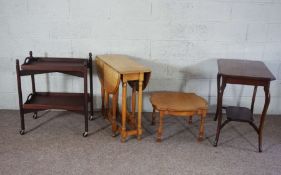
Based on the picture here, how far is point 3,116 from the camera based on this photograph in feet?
10.7

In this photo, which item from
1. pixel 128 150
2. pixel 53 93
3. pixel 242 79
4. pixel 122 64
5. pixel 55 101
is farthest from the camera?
pixel 53 93

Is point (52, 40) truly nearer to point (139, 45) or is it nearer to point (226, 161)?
point (139, 45)

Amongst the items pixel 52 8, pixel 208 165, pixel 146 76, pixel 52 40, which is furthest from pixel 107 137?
pixel 52 8

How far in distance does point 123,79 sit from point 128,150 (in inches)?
25.6

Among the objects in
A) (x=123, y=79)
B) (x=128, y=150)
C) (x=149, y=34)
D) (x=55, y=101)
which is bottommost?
(x=128, y=150)

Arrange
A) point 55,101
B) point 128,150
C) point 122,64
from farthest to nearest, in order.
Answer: point 55,101 < point 122,64 < point 128,150

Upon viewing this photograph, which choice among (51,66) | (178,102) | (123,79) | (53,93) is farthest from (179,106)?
(53,93)

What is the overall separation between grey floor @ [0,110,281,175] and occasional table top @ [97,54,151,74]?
0.71 metres

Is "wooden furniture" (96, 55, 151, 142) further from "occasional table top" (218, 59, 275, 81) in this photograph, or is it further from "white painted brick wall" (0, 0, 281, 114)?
"occasional table top" (218, 59, 275, 81)

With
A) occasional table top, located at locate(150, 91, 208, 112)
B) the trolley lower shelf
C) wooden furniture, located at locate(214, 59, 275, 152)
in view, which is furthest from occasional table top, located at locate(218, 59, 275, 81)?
the trolley lower shelf

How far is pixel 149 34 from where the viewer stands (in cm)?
323

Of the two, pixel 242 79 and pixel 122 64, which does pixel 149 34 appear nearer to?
pixel 122 64

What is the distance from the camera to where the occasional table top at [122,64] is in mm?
2551

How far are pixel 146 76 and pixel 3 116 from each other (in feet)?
5.76
